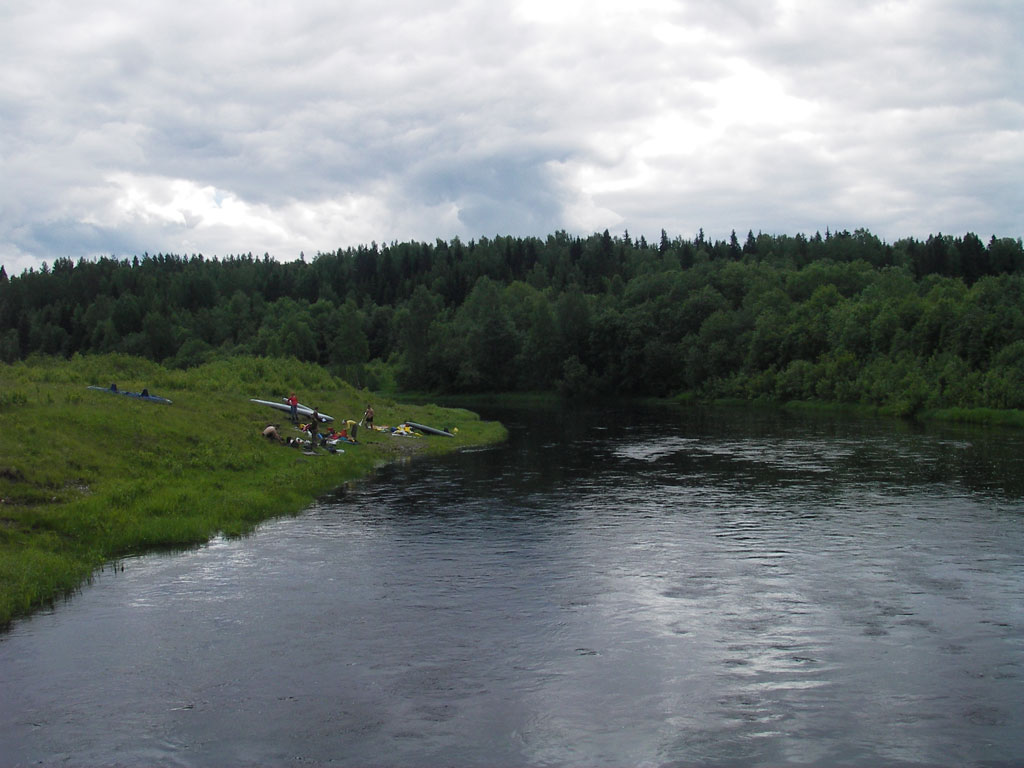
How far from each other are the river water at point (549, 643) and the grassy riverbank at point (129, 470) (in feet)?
4.43

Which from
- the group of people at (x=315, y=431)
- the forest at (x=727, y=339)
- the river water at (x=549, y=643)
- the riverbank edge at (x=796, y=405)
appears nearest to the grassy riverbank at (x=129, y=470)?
the group of people at (x=315, y=431)

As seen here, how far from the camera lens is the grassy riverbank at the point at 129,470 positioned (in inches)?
963

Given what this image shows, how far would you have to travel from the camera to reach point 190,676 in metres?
16.7

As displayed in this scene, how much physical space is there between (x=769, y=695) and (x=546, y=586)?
7997mm

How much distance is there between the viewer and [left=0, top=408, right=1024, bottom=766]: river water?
14086mm

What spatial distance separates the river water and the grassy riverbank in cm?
135

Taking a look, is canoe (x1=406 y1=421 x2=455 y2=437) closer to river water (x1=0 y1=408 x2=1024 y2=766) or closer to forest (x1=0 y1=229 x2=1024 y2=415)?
river water (x1=0 y1=408 x2=1024 y2=766)

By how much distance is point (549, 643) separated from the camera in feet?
60.4

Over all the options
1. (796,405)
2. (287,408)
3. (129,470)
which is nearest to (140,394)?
(287,408)

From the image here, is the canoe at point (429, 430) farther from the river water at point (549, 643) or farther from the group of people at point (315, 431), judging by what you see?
the river water at point (549, 643)

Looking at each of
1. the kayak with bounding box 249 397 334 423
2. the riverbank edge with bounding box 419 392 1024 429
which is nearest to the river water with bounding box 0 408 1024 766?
the kayak with bounding box 249 397 334 423

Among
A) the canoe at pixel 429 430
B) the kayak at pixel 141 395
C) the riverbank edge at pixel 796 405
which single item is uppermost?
the kayak at pixel 141 395

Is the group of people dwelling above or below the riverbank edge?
above

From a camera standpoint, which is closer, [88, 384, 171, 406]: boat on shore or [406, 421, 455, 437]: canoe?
[88, 384, 171, 406]: boat on shore
